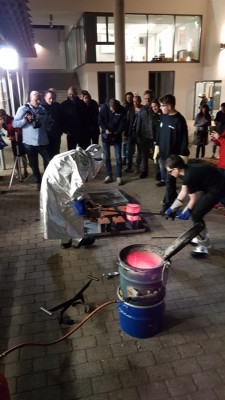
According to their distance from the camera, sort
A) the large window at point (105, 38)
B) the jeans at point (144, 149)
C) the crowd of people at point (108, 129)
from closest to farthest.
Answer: the crowd of people at point (108, 129) < the jeans at point (144, 149) < the large window at point (105, 38)

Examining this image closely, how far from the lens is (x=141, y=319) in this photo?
2.62m

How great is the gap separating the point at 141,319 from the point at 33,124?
466 cm

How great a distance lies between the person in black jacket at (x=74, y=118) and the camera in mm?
6832

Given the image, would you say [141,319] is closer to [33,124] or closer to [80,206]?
[80,206]

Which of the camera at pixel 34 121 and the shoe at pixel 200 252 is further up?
the camera at pixel 34 121

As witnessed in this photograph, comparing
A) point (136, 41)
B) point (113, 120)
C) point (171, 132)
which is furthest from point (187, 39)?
point (171, 132)

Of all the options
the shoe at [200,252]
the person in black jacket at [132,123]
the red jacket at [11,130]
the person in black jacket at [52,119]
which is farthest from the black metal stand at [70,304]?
the person in black jacket at [132,123]

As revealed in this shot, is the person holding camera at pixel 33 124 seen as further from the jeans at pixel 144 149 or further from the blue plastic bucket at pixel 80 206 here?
the blue plastic bucket at pixel 80 206

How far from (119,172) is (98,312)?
4.33 meters

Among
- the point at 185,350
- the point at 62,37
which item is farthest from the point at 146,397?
the point at 62,37

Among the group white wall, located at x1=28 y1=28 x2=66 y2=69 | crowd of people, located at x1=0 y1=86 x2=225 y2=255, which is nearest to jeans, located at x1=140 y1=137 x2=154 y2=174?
crowd of people, located at x1=0 y1=86 x2=225 y2=255

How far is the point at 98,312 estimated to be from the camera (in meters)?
3.11

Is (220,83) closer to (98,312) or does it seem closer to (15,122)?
(15,122)

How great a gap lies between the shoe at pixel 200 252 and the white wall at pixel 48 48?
84.2 feet
